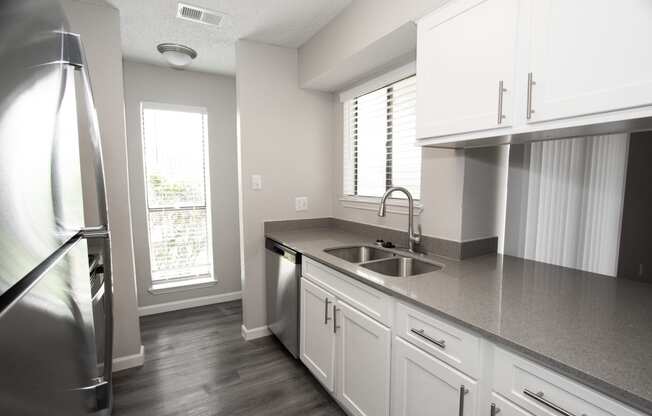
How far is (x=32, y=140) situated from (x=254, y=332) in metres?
2.56

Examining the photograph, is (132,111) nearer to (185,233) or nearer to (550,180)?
(185,233)

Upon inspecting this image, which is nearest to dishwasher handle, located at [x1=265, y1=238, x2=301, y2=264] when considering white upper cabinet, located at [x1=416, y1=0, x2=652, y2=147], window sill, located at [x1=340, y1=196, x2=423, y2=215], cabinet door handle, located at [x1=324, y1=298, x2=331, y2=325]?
cabinet door handle, located at [x1=324, y1=298, x2=331, y2=325]

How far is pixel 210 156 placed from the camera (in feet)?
10.9

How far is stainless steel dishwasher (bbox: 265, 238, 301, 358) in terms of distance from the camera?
2207 mm

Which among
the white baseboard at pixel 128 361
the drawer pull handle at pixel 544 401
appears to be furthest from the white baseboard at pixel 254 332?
the drawer pull handle at pixel 544 401

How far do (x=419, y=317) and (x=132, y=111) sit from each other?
10.4 feet

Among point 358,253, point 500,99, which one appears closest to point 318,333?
point 358,253


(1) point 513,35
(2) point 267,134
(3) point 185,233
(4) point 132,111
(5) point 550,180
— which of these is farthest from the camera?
(3) point 185,233

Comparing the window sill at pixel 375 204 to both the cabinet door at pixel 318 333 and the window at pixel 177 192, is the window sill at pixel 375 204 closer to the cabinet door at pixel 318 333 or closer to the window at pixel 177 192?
the cabinet door at pixel 318 333

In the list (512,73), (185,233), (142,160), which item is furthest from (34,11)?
(185,233)

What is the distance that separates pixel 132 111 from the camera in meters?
2.97

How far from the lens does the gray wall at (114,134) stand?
200 cm

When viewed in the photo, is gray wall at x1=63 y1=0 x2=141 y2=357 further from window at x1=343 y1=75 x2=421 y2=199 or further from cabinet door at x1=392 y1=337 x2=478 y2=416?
cabinet door at x1=392 y1=337 x2=478 y2=416

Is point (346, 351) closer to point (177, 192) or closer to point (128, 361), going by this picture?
point (128, 361)
